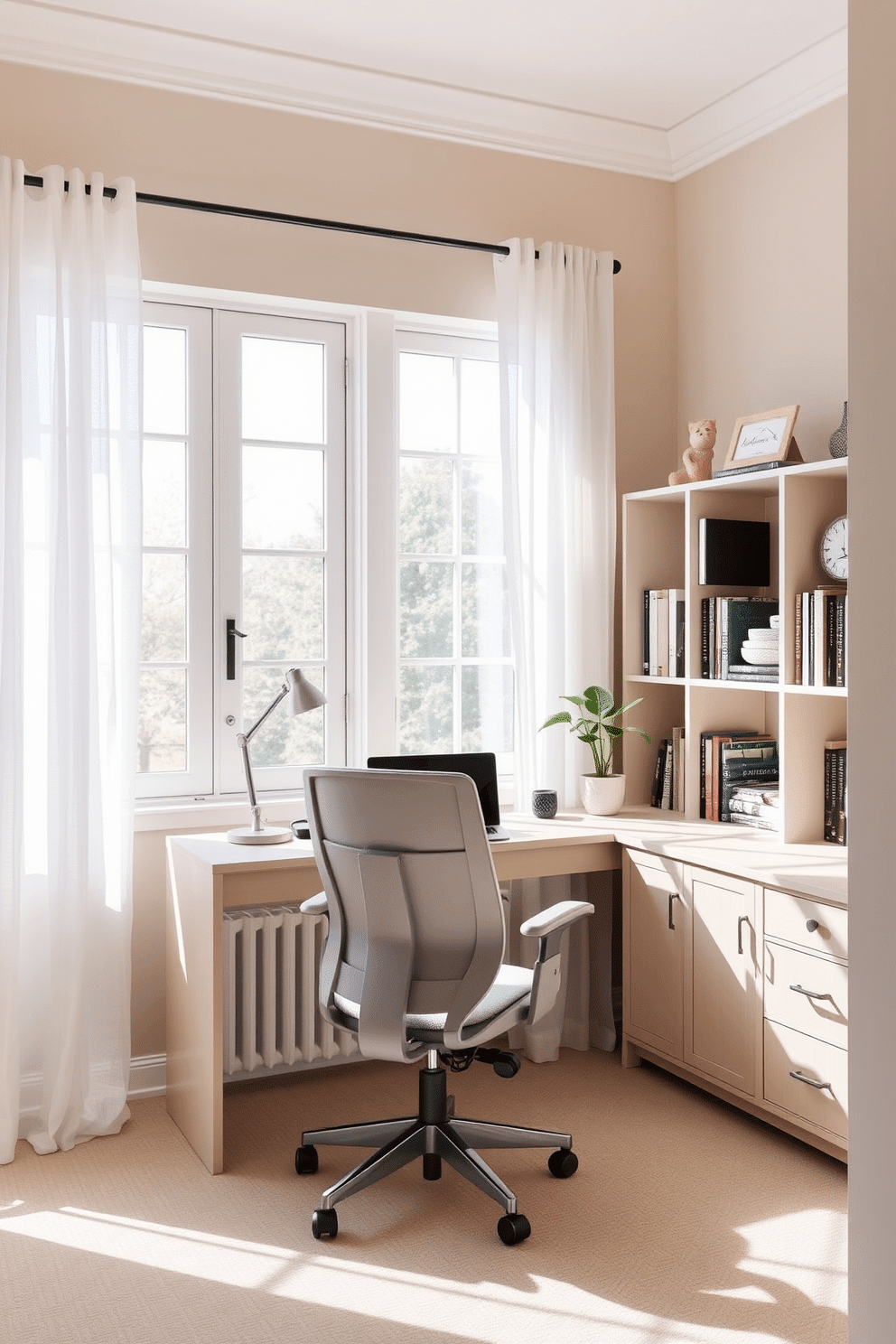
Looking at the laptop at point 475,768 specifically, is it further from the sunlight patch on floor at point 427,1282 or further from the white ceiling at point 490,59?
the white ceiling at point 490,59

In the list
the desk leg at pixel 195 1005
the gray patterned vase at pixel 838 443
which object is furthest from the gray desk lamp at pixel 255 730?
the gray patterned vase at pixel 838 443

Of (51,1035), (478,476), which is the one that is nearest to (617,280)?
(478,476)

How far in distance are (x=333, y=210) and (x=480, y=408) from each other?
2.53ft

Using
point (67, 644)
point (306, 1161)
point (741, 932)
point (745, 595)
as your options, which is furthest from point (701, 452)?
point (306, 1161)

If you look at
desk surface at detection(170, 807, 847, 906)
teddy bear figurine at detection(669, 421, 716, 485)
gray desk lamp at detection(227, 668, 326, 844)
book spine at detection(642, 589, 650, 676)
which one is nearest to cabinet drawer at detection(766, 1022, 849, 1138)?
desk surface at detection(170, 807, 847, 906)

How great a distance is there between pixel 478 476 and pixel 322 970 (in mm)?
1840

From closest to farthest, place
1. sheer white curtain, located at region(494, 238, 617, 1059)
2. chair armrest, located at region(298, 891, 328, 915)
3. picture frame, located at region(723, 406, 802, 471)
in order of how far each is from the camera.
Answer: chair armrest, located at region(298, 891, 328, 915) < picture frame, located at region(723, 406, 802, 471) < sheer white curtain, located at region(494, 238, 617, 1059)

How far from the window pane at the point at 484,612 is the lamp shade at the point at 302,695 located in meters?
0.94

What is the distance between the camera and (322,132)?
3434 millimetres

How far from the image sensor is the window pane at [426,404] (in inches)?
145

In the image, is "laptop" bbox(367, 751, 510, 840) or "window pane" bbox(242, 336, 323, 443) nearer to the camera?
"laptop" bbox(367, 751, 510, 840)

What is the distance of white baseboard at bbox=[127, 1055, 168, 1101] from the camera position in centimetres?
327

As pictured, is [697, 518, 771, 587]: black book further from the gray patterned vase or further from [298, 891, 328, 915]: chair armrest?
[298, 891, 328, 915]: chair armrest

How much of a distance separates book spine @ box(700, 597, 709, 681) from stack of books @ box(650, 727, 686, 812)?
24cm
